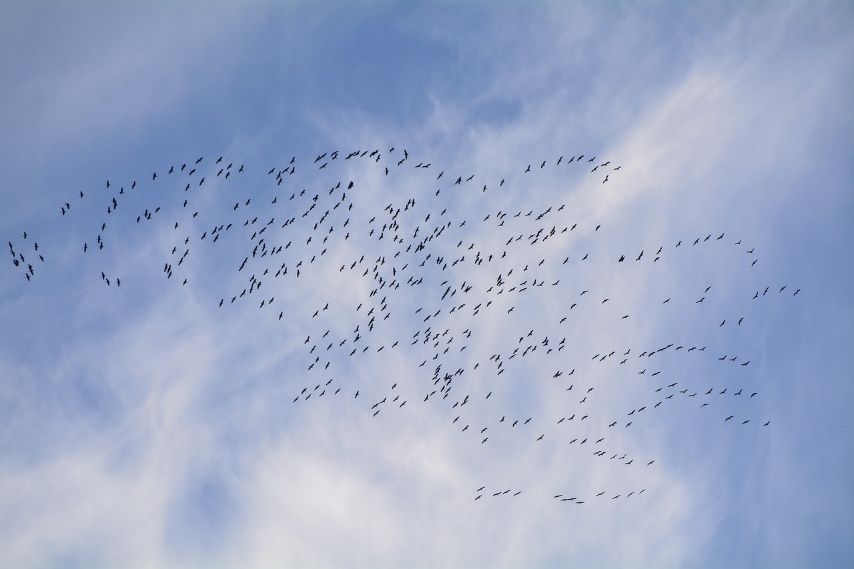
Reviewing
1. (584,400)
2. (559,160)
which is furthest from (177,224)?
(584,400)

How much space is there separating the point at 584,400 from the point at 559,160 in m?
20.4

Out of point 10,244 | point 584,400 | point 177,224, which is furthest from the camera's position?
point 584,400

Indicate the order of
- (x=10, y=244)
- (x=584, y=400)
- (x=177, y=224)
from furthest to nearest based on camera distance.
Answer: (x=584, y=400) → (x=177, y=224) → (x=10, y=244)

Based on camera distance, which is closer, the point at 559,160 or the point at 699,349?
the point at 559,160

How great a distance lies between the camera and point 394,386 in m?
65.6

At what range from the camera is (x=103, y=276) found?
6109 cm

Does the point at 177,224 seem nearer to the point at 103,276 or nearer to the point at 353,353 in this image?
the point at 103,276

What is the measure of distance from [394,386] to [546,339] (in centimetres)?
1326

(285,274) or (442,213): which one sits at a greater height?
(442,213)

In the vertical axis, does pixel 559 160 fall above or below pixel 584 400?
above

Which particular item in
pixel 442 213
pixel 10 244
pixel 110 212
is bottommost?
pixel 10 244

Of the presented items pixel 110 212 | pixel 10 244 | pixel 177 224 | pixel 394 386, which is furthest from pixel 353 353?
pixel 10 244

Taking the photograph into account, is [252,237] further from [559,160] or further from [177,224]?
[559,160]

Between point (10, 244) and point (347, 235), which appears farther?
point (347, 235)
